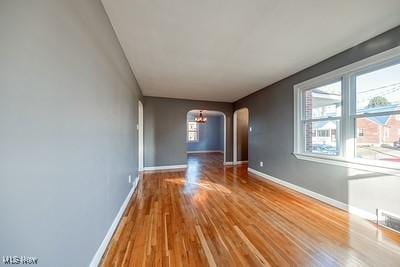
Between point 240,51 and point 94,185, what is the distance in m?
2.54

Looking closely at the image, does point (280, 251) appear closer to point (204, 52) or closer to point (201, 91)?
point (204, 52)

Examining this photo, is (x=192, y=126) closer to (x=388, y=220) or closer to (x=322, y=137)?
(x=322, y=137)

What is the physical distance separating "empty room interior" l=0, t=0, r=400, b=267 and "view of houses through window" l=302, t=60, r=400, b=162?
0.02 metres

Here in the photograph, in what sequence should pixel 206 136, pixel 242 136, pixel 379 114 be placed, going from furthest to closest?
pixel 206 136
pixel 242 136
pixel 379 114

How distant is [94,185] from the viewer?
147cm

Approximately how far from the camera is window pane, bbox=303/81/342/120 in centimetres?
274

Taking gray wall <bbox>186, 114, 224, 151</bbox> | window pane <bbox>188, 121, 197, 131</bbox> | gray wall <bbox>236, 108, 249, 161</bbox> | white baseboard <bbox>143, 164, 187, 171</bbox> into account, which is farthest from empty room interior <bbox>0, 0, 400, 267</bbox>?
gray wall <bbox>186, 114, 224, 151</bbox>

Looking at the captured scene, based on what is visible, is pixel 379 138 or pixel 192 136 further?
pixel 192 136

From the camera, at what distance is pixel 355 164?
240 cm

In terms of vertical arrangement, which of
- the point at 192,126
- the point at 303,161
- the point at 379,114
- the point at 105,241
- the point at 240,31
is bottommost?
the point at 105,241

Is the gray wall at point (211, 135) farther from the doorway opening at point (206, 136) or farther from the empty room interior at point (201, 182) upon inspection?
the empty room interior at point (201, 182)

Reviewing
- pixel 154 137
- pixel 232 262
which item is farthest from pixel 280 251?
pixel 154 137

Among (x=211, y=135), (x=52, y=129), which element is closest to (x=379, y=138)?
(x=52, y=129)

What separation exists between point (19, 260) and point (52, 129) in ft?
1.97
